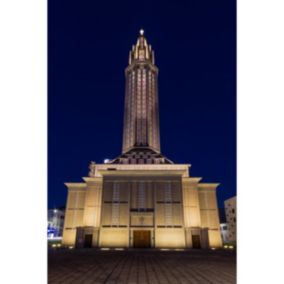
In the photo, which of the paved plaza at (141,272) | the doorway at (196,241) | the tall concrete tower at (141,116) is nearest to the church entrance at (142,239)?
the doorway at (196,241)

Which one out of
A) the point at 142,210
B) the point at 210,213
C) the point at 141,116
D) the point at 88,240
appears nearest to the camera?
the point at 88,240

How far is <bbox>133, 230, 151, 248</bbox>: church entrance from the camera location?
37.6 m

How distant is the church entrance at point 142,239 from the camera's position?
37625 millimetres

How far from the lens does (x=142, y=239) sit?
38000 mm

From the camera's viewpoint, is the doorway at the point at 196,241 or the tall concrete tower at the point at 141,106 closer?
the doorway at the point at 196,241

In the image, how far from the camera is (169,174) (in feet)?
133

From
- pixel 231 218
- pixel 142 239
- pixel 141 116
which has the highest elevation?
pixel 141 116
